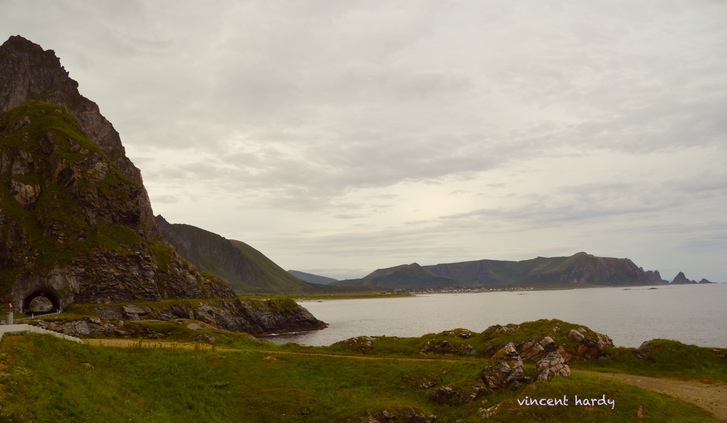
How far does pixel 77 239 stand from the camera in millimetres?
123625

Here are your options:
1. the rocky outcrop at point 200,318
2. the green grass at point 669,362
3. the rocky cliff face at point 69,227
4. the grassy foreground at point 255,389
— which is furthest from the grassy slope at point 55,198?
the green grass at point 669,362

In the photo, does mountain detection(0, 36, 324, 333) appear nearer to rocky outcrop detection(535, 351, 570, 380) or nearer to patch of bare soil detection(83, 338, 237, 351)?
patch of bare soil detection(83, 338, 237, 351)

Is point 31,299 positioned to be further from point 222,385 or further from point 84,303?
point 222,385

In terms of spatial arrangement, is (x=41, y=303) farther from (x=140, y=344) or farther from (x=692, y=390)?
(x=692, y=390)

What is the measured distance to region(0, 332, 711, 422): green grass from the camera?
93.4 ft

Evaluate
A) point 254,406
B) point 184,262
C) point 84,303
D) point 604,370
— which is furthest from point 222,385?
point 184,262

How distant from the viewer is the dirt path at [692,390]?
1407 inches

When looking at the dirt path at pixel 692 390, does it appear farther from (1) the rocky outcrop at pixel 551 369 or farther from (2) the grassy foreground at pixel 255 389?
(1) the rocky outcrop at pixel 551 369

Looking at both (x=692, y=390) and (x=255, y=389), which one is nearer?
(x=255, y=389)

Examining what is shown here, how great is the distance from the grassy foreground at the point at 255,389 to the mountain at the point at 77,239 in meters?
75.1

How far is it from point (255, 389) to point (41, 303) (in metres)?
105

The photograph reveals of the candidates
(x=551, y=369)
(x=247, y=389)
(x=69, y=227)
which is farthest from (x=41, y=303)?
(x=551, y=369)

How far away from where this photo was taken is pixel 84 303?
110812 mm

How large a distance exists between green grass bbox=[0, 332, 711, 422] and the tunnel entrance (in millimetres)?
84325
